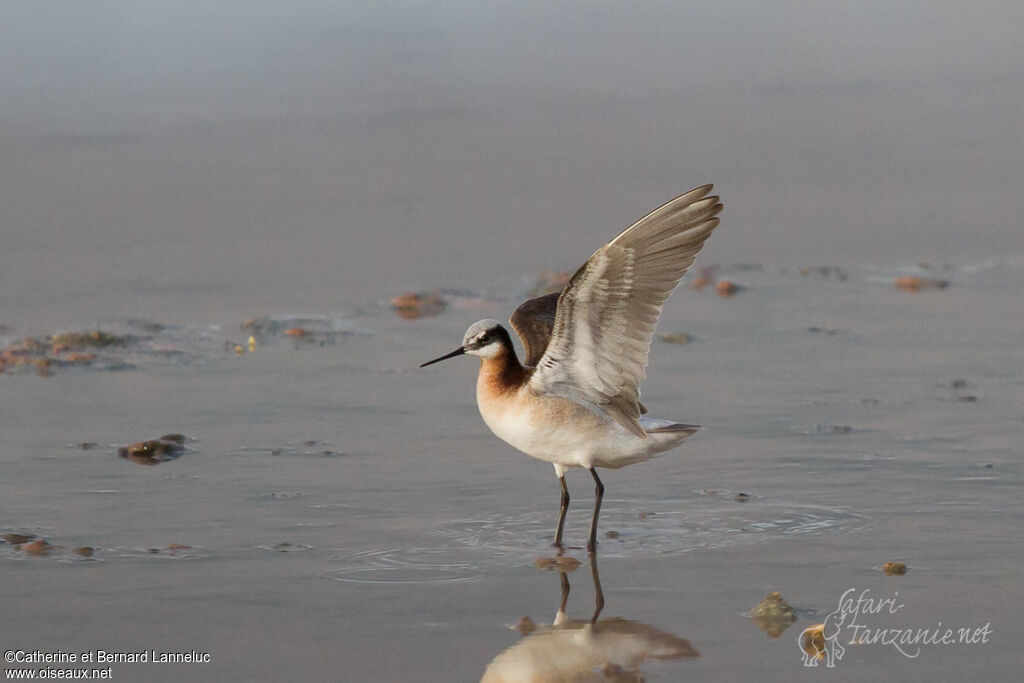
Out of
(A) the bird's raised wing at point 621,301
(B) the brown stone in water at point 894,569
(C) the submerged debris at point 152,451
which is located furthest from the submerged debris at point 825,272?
(B) the brown stone in water at point 894,569

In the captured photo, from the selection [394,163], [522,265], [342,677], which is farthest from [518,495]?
[394,163]

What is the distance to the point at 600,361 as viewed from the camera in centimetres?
795

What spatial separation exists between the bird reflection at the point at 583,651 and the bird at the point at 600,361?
1.00 m

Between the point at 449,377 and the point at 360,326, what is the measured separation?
132cm

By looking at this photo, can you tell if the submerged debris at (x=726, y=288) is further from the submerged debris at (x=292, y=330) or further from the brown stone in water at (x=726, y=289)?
the submerged debris at (x=292, y=330)

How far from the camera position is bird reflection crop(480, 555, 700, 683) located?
620cm

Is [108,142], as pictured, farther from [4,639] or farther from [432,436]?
[4,639]

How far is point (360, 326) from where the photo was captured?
11852mm

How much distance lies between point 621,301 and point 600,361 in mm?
390

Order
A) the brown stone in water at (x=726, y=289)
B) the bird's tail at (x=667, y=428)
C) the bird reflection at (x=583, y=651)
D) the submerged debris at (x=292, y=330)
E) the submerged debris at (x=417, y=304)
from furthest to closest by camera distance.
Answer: the brown stone in water at (x=726, y=289) < the submerged debris at (x=417, y=304) < the submerged debris at (x=292, y=330) < the bird's tail at (x=667, y=428) < the bird reflection at (x=583, y=651)

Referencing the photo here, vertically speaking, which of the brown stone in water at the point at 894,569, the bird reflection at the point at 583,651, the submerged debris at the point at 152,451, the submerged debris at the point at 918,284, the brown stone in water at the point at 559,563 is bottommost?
the bird reflection at the point at 583,651

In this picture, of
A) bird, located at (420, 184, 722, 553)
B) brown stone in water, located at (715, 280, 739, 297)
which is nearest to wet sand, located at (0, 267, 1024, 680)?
bird, located at (420, 184, 722, 553)

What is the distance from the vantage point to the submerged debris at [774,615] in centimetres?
655

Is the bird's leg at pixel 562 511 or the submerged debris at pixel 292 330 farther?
the submerged debris at pixel 292 330
